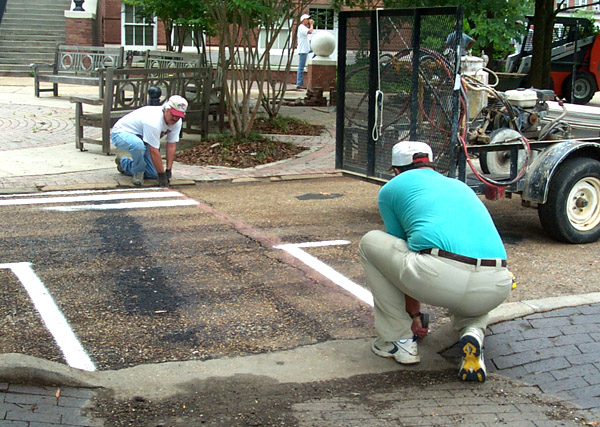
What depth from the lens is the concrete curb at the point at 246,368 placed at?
4293mm

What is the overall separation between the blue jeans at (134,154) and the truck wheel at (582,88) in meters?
14.4

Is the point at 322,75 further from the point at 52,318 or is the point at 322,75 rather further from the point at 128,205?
the point at 52,318

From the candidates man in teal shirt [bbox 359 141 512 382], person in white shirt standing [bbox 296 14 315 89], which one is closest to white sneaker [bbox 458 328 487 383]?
man in teal shirt [bbox 359 141 512 382]

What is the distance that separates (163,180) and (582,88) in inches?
593

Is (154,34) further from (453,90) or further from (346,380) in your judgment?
(346,380)

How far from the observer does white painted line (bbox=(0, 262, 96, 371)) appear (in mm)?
4699

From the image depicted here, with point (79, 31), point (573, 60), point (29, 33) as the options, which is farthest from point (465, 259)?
point (29, 33)

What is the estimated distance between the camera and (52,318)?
5.35 m

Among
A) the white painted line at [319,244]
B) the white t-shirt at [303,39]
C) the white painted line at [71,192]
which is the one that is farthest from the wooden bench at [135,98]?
the white t-shirt at [303,39]

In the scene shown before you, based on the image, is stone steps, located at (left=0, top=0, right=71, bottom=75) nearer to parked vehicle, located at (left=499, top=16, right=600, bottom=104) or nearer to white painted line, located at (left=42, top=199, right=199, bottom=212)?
parked vehicle, located at (left=499, top=16, right=600, bottom=104)

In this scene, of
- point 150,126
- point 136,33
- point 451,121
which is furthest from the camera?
point 136,33

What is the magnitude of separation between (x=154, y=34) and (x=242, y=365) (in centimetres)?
2230

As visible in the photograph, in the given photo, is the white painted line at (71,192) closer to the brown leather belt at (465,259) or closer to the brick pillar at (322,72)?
the brown leather belt at (465,259)

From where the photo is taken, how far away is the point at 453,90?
7.04 m
